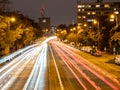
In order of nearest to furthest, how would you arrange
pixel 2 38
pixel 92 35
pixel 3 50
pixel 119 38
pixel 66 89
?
pixel 66 89 < pixel 119 38 < pixel 2 38 < pixel 3 50 < pixel 92 35

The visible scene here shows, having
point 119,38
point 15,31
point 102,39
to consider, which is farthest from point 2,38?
point 102,39

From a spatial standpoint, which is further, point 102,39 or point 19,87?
point 102,39

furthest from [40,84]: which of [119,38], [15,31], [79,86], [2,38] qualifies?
[15,31]

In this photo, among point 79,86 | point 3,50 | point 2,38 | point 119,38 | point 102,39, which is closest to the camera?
point 79,86

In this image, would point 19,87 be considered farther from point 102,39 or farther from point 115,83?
point 102,39

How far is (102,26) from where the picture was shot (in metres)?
99.5

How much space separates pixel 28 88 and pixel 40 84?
2.94 metres

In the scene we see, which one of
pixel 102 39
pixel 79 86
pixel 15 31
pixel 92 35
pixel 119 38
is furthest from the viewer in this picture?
pixel 92 35

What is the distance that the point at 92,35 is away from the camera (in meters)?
103

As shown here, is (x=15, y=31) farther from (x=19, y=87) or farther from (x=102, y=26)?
(x=19, y=87)

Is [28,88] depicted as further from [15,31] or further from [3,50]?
[15,31]

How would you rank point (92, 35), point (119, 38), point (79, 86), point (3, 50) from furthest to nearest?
point (92, 35)
point (3, 50)
point (119, 38)
point (79, 86)

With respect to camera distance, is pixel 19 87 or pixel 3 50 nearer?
pixel 19 87

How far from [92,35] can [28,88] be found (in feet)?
237
